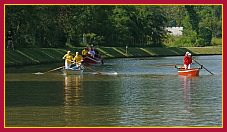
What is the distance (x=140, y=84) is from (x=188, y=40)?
71715 millimetres

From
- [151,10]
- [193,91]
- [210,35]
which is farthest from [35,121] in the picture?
[210,35]

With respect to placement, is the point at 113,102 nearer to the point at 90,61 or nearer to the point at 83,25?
the point at 90,61

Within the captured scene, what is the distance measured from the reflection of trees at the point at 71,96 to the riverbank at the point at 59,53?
1364 cm

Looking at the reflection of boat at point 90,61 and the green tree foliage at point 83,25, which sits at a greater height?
the green tree foliage at point 83,25

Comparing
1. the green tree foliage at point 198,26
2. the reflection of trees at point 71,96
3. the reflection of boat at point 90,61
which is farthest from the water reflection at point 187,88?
the green tree foliage at point 198,26

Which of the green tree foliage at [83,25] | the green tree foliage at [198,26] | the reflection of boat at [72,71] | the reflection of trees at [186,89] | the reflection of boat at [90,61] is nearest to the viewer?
the reflection of trees at [186,89]

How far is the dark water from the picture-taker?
1897cm

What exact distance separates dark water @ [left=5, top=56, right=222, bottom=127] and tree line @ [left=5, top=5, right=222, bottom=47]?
21.2m

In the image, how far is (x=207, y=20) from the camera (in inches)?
4437

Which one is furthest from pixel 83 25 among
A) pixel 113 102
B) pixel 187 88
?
pixel 113 102

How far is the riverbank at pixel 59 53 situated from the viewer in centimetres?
5291

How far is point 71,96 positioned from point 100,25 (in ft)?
191

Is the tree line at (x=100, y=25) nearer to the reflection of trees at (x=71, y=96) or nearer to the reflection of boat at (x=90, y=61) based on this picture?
the reflection of boat at (x=90, y=61)

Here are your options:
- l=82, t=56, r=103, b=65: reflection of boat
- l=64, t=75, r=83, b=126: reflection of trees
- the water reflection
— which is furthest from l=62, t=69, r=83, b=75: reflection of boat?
l=82, t=56, r=103, b=65: reflection of boat
